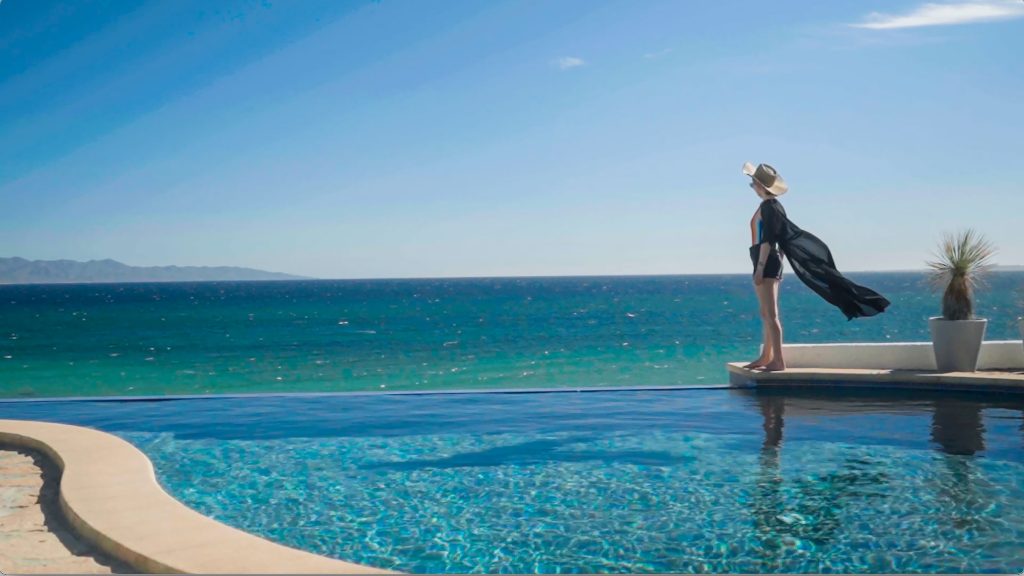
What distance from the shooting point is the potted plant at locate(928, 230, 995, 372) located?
8.88 meters

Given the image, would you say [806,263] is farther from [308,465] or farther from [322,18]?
[322,18]

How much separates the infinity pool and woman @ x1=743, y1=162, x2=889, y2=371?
1.03 metres

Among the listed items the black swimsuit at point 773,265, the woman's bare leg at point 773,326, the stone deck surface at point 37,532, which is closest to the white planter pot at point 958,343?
the woman's bare leg at point 773,326

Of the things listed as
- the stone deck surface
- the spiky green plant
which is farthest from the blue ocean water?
the stone deck surface

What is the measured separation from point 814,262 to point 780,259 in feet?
1.25

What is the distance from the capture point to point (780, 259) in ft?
29.4

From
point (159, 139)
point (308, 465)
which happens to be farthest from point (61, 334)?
point (308, 465)

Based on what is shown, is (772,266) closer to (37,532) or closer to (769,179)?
(769,179)

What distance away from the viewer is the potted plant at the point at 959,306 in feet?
29.1

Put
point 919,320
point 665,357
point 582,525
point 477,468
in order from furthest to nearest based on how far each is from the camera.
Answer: point 919,320 < point 665,357 < point 477,468 < point 582,525

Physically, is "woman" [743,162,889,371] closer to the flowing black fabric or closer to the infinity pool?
the flowing black fabric

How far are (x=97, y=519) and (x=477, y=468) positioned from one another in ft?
8.44

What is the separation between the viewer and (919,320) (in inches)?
1849

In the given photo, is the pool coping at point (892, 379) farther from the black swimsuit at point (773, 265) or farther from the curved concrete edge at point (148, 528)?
the curved concrete edge at point (148, 528)
